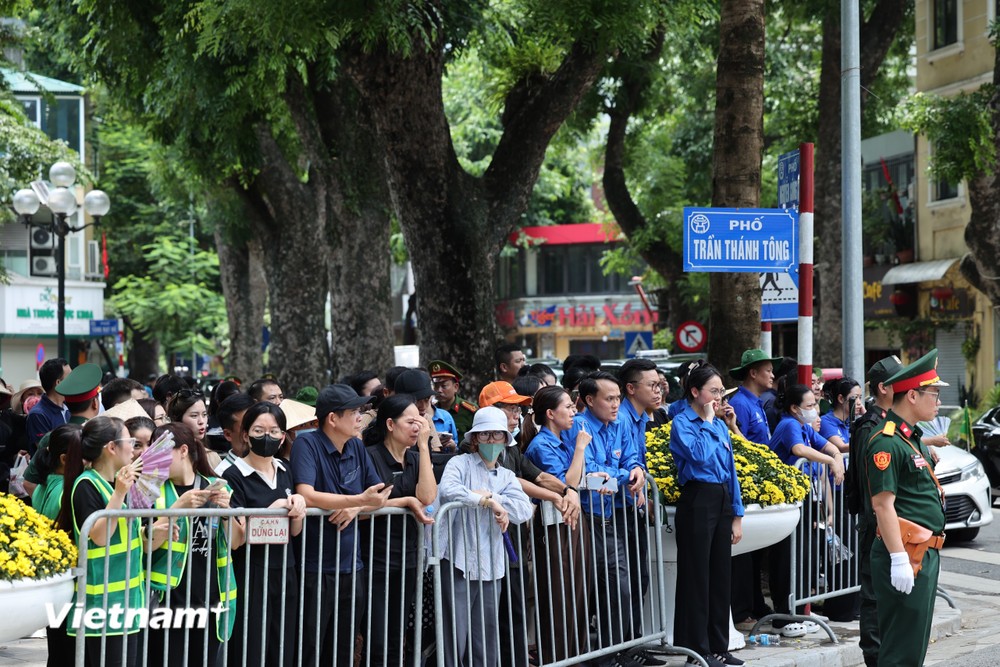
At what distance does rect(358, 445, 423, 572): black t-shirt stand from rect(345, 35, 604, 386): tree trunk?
588 centimetres

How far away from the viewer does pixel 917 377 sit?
650 centimetres

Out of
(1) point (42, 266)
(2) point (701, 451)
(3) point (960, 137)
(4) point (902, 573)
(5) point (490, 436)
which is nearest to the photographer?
(4) point (902, 573)

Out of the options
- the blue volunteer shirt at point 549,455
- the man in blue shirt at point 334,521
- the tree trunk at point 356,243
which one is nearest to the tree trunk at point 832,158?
the tree trunk at point 356,243

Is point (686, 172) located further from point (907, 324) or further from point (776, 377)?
point (776, 377)

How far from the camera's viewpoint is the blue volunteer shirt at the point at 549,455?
7.72 m

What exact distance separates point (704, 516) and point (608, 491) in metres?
0.73

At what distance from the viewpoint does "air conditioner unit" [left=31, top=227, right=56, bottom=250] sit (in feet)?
142

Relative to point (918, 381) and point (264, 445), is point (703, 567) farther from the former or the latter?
point (264, 445)

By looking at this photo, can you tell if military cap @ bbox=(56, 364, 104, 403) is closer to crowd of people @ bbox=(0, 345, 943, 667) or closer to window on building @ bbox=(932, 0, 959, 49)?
crowd of people @ bbox=(0, 345, 943, 667)

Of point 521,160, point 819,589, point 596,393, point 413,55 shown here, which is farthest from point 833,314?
point 596,393

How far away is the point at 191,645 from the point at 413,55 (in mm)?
7631

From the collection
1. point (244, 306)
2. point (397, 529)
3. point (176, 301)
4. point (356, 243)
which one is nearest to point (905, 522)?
point (397, 529)

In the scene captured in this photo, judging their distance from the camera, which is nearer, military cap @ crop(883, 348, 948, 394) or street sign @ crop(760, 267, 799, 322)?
military cap @ crop(883, 348, 948, 394)

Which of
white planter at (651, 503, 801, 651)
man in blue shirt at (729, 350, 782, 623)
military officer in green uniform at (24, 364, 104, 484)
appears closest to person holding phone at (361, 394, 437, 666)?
white planter at (651, 503, 801, 651)
